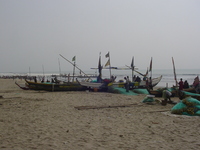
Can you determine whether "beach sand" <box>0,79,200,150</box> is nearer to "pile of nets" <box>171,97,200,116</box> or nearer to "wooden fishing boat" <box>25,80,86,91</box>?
"pile of nets" <box>171,97,200,116</box>

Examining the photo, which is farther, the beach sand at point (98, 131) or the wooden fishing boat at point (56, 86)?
the wooden fishing boat at point (56, 86)

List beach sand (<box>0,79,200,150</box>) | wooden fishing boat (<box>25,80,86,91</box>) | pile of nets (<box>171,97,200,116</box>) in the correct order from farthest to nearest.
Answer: wooden fishing boat (<box>25,80,86,91</box>) → pile of nets (<box>171,97,200,116</box>) → beach sand (<box>0,79,200,150</box>)

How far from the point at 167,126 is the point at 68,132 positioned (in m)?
3.34

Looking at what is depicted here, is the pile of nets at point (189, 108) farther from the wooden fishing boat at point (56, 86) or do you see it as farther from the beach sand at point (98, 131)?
the wooden fishing boat at point (56, 86)

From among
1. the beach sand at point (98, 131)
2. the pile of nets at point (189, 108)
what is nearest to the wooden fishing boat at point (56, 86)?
the beach sand at point (98, 131)

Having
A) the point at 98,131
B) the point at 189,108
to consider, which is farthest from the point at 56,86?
the point at 98,131

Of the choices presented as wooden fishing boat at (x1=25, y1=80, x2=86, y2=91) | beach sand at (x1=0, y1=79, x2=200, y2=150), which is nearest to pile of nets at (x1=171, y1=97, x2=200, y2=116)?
beach sand at (x1=0, y1=79, x2=200, y2=150)

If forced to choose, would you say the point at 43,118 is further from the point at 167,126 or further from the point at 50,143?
the point at 167,126

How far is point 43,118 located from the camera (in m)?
7.94

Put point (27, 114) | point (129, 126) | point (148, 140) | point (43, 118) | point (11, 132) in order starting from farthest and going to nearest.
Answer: point (27, 114) < point (43, 118) < point (129, 126) < point (11, 132) < point (148, 140)

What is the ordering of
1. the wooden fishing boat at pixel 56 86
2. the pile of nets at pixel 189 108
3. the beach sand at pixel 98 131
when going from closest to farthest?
the beach sand at pixel 98 131, the pile of nets at pixel 189 108, the wooden fishing boat at pixel 56 86

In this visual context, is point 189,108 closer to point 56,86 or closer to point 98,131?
point 98,131

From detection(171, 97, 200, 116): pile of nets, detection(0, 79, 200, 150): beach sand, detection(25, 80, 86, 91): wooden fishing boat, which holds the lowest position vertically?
detection(0, 79, 200, 150): beach sand

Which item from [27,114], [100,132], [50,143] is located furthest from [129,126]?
[27,114]
